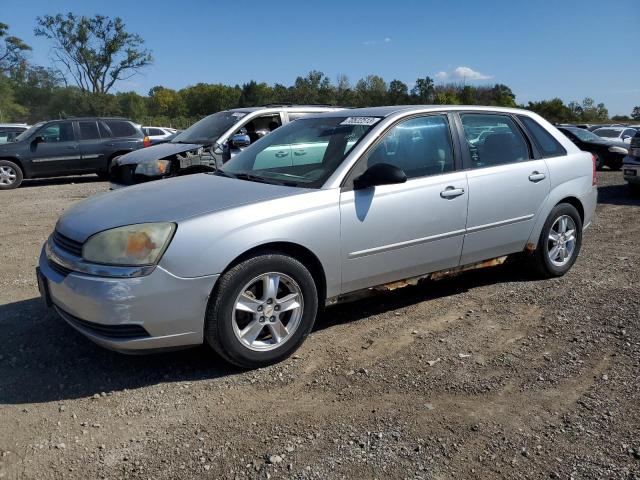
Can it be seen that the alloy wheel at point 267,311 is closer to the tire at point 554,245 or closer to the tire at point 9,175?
the tire at point 554,245

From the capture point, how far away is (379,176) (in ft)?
12.6

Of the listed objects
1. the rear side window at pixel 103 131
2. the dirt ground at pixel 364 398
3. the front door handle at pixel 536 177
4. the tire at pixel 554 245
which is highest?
the rear side window at pixel 103 131

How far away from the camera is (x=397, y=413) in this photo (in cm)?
305

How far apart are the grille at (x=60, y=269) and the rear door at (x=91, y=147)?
37.7 feet

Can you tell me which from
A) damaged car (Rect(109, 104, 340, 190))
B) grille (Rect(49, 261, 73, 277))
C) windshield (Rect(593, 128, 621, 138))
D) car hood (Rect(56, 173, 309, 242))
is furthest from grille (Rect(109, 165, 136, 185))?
windshield (Rect(593, 128, 621, 138))

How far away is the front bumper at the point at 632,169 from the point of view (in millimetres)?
10953

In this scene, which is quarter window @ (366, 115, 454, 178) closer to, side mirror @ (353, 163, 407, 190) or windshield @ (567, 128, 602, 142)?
side mirror @ (353, 163, 407, 190)

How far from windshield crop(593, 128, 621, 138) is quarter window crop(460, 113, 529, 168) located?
1684 cm

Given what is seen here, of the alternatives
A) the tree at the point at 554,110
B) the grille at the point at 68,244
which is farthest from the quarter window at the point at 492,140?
the tree at the point at 554,110

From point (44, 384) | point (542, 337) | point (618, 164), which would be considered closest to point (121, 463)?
point (44, 384)

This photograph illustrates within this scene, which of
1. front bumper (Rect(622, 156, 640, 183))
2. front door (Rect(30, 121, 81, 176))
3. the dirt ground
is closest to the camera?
the dirt ground

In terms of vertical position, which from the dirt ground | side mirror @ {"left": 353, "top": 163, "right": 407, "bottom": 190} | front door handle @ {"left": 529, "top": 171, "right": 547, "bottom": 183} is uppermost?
side mirror @ {"left": 353, "top": 163, "right": 407, "bottom": 190}

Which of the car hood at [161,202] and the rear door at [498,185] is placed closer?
the car hood at [161,202]

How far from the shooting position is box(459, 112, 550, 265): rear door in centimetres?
457
